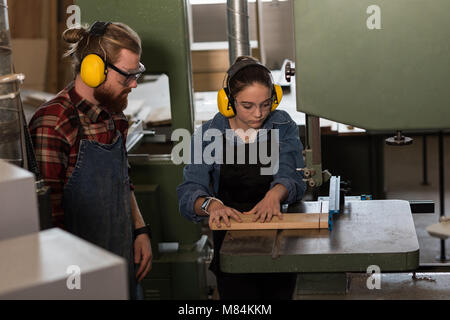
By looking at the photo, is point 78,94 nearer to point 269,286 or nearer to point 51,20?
point 269,286

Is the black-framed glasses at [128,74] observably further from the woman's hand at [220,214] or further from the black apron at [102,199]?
the woman's hand at [220,214]

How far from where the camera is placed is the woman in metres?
1.98

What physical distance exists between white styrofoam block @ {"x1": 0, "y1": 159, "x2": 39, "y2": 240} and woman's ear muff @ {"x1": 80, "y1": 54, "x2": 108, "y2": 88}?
72 centimetres

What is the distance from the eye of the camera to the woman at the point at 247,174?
1981mm

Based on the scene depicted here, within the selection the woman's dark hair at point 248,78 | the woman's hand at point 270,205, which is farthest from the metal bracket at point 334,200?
the woman's dark hair at point 248,78

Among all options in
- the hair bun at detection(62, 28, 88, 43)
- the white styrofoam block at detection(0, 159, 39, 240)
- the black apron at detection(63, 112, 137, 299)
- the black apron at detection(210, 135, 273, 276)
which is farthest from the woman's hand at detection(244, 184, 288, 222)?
the white styrofoam block at detection(0, 159, 39, 240)

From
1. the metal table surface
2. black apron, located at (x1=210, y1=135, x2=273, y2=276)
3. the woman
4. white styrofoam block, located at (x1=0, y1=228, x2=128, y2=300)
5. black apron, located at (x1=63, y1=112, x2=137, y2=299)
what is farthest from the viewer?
black apron, located at (x1=210, y1=135, x2=273, y2=276)

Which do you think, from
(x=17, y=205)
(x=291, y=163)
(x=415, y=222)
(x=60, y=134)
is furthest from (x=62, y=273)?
(x=415, y=222)

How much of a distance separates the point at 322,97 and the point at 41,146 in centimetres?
74

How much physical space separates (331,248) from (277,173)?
1.36ft

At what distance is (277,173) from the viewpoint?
2.10 meters

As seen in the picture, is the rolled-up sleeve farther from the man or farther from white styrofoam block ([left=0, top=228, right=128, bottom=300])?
white styrofoam block ([left=0, top=228, right=128, bottom=300])

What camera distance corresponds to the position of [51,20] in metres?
6.45
